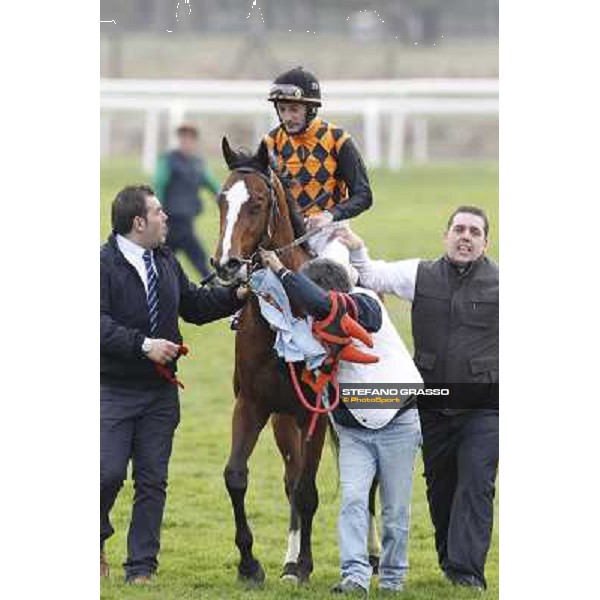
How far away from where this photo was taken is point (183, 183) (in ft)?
37.7


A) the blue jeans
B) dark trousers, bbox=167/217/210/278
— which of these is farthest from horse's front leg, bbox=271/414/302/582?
dark trousers, bbox=167/217/210/278

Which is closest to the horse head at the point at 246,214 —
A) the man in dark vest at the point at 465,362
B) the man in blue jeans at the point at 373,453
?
the man in blue jeans at the point at 373,453

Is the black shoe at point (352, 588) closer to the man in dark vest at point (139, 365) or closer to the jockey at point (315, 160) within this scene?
the man in dark vest at point (139, 365)

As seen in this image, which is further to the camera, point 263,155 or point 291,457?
point 291,457

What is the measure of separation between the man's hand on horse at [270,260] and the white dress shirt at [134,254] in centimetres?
64

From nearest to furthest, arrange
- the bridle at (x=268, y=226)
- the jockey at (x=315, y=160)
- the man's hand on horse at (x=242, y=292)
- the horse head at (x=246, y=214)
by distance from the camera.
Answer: the horse head at (x=246, y=214), the bridle at (x=268, y=226), the man's hand on horse at (x=242, y=292), the jockey at (x=315, y=160)

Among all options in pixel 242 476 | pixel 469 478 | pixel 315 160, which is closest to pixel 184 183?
pixel 315 160

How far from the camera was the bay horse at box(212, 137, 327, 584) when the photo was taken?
30.4ft

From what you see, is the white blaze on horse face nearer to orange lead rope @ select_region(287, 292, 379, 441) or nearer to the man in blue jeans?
the man in blue jeans

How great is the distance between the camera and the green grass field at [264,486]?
9758mm

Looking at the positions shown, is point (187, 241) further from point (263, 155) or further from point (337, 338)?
point (337, 338)

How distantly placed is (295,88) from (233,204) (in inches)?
29.9

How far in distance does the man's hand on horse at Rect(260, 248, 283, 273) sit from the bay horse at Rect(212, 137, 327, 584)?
0.14 ft
